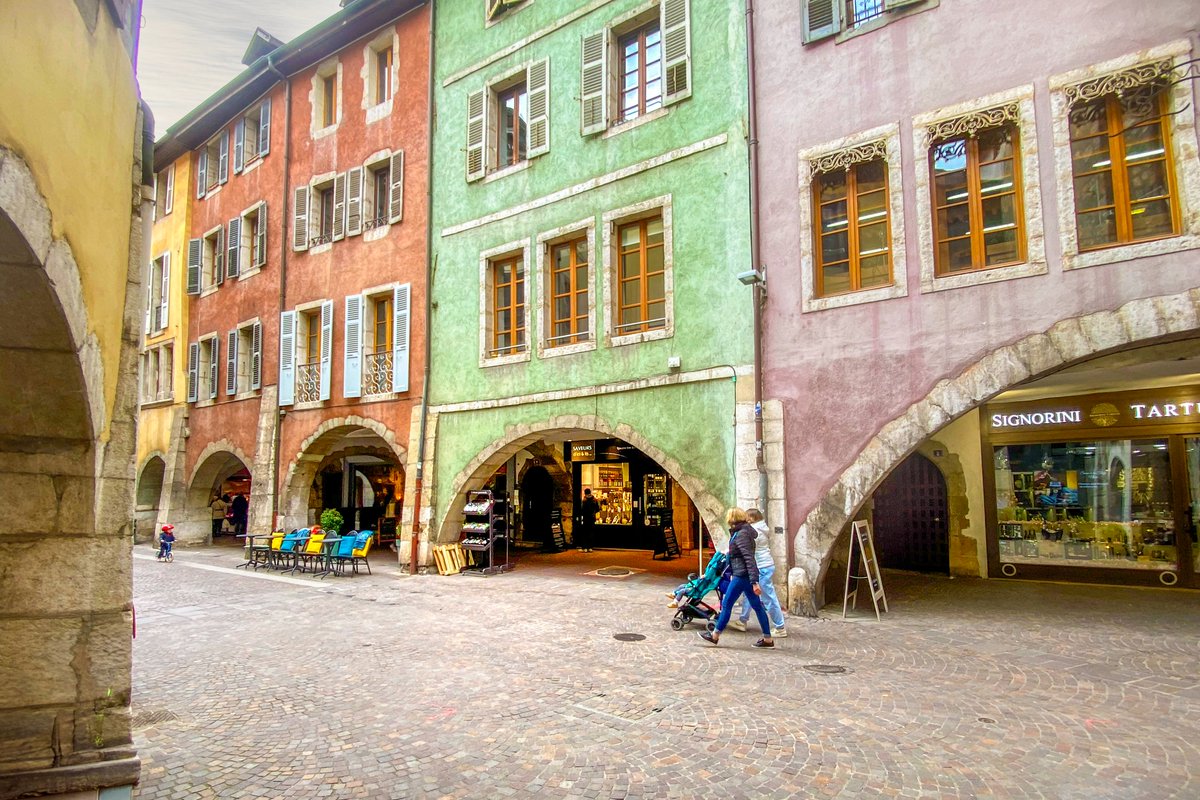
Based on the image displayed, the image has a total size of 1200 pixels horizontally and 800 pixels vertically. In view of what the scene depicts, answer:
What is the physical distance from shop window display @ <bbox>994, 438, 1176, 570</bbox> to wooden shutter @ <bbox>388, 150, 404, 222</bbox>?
44.0 ft

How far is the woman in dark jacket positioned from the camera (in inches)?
313

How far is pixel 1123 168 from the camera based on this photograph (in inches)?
324

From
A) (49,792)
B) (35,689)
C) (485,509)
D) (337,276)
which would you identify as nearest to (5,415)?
(35,689)

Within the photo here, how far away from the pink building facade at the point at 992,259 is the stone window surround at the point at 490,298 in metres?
4.96

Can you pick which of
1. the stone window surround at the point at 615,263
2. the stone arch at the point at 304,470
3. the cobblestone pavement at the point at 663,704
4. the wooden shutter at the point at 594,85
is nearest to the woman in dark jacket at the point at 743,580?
the cobblestone pavement at the point at 663,704

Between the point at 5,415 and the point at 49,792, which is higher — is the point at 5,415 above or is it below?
above

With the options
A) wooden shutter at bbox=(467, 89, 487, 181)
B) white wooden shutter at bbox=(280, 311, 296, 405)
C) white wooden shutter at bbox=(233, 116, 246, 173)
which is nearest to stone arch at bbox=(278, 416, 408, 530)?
white wooden shutter at bbox=(280, 311, 296, 405)

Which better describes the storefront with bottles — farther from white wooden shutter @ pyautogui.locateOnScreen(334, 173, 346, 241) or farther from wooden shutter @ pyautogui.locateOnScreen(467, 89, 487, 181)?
white wooden shutter @ pyautogui.locateOnScreen(334, 173, 346, 241)

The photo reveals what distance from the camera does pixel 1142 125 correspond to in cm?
815

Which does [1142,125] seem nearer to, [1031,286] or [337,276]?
[1031,286]

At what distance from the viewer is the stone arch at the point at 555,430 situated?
1090 cm

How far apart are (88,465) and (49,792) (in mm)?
1907

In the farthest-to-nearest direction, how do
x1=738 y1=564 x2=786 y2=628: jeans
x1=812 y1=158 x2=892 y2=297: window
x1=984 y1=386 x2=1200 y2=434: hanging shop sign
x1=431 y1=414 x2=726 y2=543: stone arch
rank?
x1=984 y1=386 x2=1200 y2=434: hanging shop sign < x1=431 y1=414 x2=726 y2=543: stone arch < x1=812 y1=158 x2=892 y2=297: window < x1=738 y1=564 x2=786 y2=628: jeans

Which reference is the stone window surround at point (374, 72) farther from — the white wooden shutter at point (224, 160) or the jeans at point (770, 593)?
the jeans at point (770, 593)
